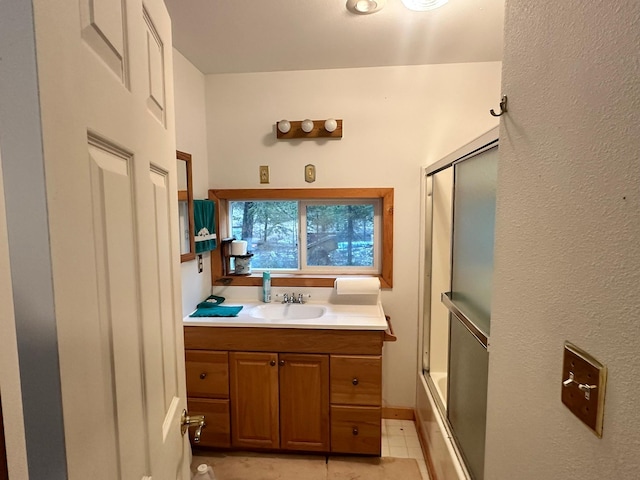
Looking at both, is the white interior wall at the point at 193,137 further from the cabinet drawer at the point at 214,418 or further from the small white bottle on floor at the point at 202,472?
the small white bottle on floor at the point at 202,472

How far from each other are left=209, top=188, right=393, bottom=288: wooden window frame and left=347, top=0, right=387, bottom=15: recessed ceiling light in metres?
1.03

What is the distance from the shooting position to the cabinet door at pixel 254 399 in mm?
1898

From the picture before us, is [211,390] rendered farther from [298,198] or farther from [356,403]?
[298,198]

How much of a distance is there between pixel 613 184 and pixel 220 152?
88.5 inches

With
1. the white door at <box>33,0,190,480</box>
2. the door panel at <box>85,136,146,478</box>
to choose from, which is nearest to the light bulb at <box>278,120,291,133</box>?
the white door at <box>33,0,190,480</box>

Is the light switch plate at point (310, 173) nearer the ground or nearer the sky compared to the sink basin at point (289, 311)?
nearer the sky

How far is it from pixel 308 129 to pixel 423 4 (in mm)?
964

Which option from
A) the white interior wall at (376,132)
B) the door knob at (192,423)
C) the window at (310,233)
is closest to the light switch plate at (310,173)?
the white interior wall at (376,132)

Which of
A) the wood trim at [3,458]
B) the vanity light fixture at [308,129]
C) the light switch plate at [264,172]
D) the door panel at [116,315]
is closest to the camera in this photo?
the wood trim at [3,458]

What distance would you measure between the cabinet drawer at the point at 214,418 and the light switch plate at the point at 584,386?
5.96ft

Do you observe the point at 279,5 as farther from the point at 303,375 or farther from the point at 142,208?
the point at 303,375

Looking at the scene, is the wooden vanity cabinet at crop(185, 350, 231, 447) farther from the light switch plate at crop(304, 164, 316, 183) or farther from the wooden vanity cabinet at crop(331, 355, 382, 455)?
the light switch plate at crop(304, 164, 316, 183)

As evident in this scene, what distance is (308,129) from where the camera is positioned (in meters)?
2.18

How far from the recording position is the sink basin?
219cm
